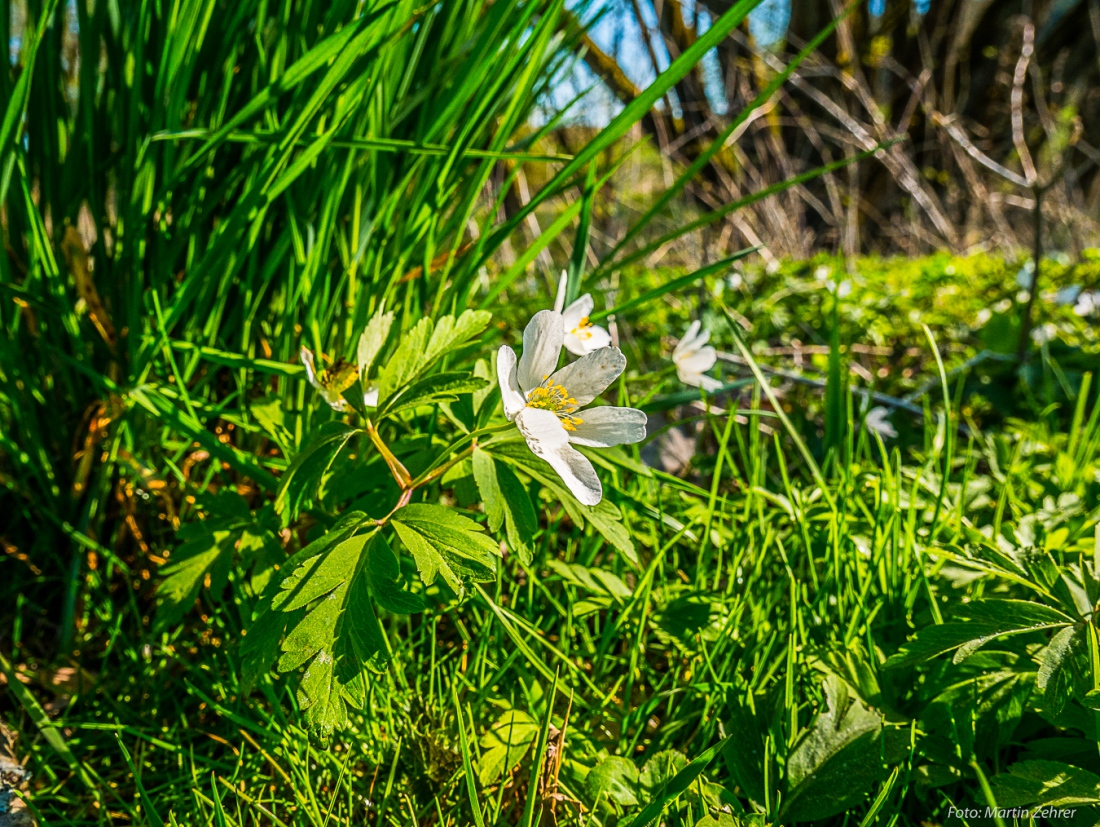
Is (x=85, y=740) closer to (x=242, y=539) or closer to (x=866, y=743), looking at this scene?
(x=242, y=539)

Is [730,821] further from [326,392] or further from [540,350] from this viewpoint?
[326,392]

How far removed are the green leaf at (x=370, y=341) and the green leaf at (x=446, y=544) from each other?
0.18m

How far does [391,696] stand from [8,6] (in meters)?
1.09

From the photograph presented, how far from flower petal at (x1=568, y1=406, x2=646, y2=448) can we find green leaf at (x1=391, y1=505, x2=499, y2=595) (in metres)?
0.15

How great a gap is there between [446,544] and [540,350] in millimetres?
220

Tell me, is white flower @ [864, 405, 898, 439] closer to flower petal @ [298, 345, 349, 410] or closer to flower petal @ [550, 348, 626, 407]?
flower petal @ [550, 348, 626, 407]

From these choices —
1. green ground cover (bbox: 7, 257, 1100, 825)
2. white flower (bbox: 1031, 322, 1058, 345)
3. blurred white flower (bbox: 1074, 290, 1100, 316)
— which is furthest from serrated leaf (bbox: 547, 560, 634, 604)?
blurred white flower (bbox: 1074, 290, 1100, 316)

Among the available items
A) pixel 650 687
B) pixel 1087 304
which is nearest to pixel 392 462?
pixel 650 687

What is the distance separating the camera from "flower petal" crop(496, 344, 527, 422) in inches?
26.2

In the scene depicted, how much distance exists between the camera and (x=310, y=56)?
84 cm

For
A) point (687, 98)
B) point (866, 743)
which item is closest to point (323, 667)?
point (866, 743)

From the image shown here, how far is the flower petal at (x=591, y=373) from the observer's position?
2.43 ft

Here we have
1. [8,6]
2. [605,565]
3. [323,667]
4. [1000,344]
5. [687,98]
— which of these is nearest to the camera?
[323,667]

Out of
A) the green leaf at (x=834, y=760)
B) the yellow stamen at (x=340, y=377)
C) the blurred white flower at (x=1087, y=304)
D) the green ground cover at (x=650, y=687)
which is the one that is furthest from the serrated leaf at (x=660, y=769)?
the blurred white flower at (x=1087, y=304)
